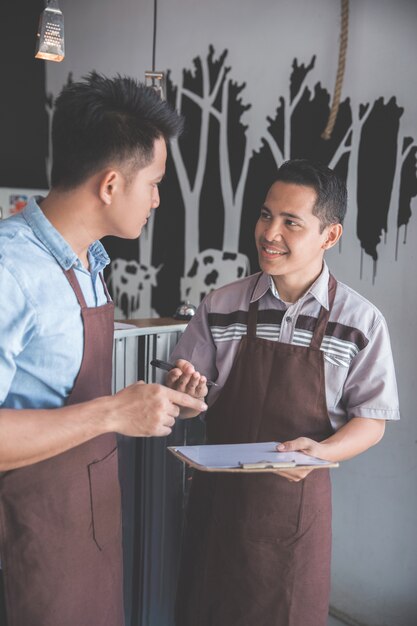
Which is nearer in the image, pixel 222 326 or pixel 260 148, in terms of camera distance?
pixel 222 326

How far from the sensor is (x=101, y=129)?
4.90ft

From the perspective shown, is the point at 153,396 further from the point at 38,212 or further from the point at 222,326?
the point at 222,326

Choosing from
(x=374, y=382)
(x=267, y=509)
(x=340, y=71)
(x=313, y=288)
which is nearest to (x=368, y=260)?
(x=340, y=71)

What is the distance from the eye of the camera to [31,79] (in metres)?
4.77

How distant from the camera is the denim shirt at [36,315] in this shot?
4.30 feet

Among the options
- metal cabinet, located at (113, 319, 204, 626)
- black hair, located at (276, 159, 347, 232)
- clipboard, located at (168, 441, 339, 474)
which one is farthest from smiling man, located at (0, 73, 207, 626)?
metal cabinet, located at (113, 319, 204, 626)

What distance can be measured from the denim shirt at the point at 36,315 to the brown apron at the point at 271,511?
2.19ft

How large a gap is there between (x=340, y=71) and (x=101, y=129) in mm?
1616

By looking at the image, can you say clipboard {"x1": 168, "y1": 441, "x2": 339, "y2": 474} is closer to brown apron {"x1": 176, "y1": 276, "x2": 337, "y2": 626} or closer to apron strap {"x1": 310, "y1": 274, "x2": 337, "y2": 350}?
brown apron {"x1": 176, "y1": 276, "x2": 337, "y2": 626}

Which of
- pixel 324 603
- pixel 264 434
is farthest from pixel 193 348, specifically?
pixel 324 603

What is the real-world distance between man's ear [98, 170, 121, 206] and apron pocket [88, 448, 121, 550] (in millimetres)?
647

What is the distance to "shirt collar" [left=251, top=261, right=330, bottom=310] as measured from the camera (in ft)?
6.43

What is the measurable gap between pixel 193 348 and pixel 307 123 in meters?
1.38

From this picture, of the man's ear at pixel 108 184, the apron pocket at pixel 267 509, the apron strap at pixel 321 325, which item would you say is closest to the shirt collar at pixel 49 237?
the man's ear at pixel 108 184
